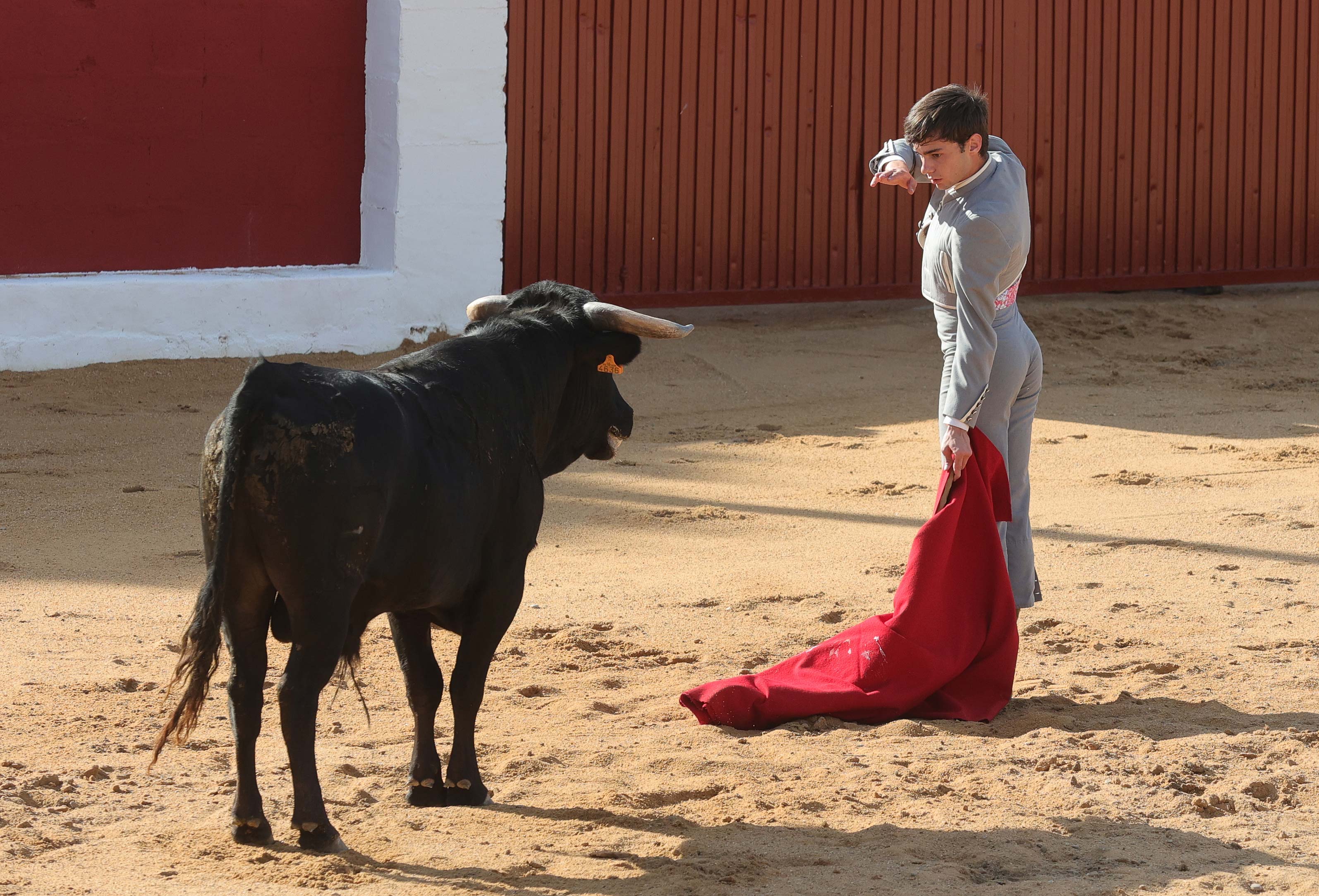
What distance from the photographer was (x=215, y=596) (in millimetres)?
3273

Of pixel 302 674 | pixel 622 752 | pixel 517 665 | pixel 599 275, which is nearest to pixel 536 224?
pixel 599 275

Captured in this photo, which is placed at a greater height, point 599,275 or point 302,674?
point 599,275

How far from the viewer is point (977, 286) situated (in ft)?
14.1

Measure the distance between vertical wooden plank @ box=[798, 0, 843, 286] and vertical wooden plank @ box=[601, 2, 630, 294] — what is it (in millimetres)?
1430

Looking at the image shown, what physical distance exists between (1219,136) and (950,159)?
951 cm

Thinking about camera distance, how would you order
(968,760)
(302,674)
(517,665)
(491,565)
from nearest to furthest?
(302,674), (491,565), (968,760), (517,665)

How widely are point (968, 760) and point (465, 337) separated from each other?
1802mm

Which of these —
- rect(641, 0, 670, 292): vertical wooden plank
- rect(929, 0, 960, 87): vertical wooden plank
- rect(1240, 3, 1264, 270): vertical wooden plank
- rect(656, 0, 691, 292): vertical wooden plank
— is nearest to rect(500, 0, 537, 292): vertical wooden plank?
rect(641, 0, 670, 292): vertical wooden plank

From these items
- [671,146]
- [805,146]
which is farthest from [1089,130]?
[671,146]

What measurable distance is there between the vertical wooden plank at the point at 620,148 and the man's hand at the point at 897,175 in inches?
262

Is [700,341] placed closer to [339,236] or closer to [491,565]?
[339,236]

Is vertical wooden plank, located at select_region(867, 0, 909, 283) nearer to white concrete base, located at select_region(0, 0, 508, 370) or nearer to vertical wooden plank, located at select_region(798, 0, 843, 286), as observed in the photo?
vertical wooden plank, located at select_region(798, 0, 843, 286)

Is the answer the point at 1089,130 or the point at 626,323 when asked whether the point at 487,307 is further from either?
the point at 1089,130

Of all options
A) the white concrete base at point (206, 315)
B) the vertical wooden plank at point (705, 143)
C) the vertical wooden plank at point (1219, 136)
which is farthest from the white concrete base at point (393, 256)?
the vertical wooden plank at point (1219, 136)
